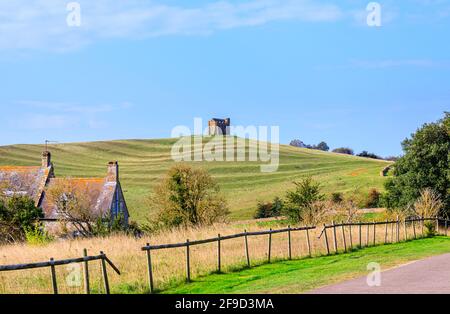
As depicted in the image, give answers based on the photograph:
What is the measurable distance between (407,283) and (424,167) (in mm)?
51370

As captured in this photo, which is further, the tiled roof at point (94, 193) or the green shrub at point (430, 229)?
the tiled roof at point (94, 193)

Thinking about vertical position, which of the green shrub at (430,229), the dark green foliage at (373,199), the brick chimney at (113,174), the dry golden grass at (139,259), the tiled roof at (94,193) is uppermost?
the brick chimney at (113,174)

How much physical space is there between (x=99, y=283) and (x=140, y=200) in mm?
74255

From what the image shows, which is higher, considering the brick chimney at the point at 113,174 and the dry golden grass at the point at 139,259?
the brick chimney at the point at 113,174

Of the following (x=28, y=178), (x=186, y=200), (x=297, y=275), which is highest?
(x=28, y=178)

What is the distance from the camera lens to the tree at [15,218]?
49000mm

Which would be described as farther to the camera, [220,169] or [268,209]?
[220,169]

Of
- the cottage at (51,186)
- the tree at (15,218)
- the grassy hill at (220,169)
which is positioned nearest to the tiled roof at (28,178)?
the cottage at (51,186)

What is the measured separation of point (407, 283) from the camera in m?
19.4

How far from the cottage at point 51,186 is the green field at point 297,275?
3261 cm

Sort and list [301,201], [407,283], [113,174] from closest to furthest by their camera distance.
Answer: [407,283]
[301,201]
[113,174]

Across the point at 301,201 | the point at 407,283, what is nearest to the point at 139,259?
the point at 407,283

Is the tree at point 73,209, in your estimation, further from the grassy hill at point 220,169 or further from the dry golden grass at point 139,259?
the grassy hill at point 220,169

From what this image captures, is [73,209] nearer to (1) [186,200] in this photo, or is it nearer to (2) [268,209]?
(1) [186,200]
